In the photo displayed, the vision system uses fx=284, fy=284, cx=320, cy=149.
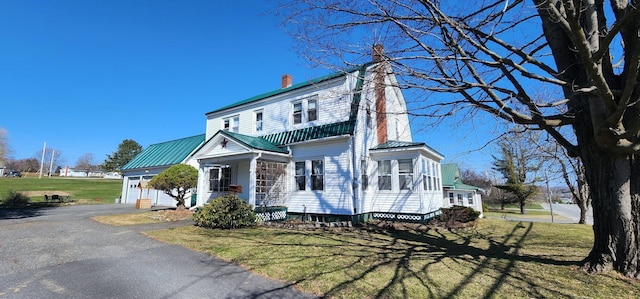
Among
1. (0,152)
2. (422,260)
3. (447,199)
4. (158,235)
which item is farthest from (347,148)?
(0,152)

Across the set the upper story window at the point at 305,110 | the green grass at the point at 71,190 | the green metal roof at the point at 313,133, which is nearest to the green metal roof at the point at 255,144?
the green metal roof at the point at 313,133

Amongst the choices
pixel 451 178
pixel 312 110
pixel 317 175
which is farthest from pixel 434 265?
pixel 451 178

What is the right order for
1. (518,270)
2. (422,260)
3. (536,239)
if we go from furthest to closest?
(536,239), (422,260), (518,270)

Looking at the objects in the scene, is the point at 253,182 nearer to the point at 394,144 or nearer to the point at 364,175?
the point at 364,175

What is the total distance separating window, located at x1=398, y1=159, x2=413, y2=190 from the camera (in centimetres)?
1302

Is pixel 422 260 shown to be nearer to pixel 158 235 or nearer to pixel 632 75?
pixel 632 75

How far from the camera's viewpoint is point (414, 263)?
19.5 ft

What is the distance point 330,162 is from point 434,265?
7.90 m

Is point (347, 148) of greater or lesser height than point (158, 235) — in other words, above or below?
above

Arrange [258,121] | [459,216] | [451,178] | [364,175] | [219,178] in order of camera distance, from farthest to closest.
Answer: [451,178]
[258,121]
[219,178]
[364,175]
[459,216]

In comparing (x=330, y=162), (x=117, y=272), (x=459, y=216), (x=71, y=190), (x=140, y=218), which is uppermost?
(x=330, y=162)

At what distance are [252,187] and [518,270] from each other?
10.2 m

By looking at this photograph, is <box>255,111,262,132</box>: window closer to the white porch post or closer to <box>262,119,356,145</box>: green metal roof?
<box>262,119,356,145</box>: green metal roof

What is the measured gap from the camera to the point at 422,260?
20.3 feet
